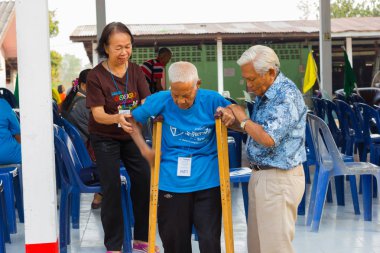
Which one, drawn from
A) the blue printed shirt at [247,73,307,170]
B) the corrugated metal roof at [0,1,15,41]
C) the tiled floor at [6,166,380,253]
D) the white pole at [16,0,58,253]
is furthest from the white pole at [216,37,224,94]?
the white pole at [16,0,58,253]

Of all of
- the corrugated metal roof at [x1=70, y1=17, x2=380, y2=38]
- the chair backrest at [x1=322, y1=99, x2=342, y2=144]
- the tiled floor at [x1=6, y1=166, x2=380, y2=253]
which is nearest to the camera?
the tiled floor at [x1=6, y1=166, x2=380, y2=253]

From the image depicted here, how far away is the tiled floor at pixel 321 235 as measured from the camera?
469cm

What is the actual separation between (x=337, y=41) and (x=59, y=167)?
1479cm

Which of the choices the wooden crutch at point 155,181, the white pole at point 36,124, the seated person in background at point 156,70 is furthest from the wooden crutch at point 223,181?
the seated person in background at point 156,70

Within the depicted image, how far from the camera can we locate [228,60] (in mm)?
17219

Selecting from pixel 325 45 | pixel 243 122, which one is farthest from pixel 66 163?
pixel 325 45

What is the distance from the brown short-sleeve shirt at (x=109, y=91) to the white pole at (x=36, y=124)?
1065 mm

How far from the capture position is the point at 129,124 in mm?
3508

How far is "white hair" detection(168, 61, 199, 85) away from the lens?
10.3ft

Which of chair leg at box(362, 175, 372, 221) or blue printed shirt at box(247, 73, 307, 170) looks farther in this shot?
chair leg at box(362, 175, 372, 221)

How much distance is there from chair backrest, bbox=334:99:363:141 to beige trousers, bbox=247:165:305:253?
355 cm

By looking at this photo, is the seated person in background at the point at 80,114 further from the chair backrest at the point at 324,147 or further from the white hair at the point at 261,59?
the white hair at the point at 261,59

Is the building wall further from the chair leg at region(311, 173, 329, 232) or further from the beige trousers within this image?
the beige trousers

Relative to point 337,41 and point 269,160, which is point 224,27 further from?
point 269,160
